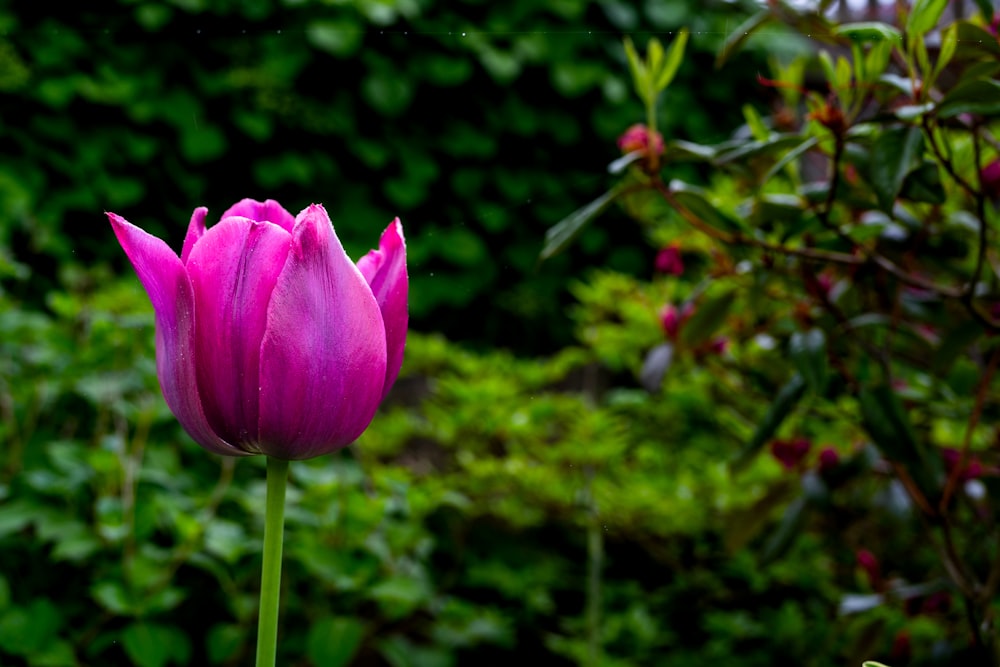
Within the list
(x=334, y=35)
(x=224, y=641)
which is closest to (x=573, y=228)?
(x=224, y=641)

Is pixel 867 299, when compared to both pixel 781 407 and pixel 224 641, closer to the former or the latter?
pixel 781 407

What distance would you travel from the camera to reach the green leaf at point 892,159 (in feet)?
1.86

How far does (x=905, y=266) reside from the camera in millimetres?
998

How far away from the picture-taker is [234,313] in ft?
0.94

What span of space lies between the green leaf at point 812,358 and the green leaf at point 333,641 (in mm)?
626

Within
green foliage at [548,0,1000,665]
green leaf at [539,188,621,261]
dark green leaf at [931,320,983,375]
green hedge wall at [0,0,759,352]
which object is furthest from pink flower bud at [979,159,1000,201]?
green hedge wall at [0,0,759,352]

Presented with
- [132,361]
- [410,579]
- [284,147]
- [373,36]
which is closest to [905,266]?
[410,579]

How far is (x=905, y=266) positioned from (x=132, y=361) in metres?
0.99

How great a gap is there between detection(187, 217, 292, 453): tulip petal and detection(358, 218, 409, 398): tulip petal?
36 mm

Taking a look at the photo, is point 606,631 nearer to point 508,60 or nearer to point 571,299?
point 571,299

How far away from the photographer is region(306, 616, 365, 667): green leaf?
3.41 ft

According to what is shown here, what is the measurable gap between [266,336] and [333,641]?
87 centimetres

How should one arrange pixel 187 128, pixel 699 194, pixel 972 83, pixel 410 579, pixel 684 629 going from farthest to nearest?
pixel 187 128, pixel 684 629, pixel 410 579, pixel 699 194, pixel 972 83

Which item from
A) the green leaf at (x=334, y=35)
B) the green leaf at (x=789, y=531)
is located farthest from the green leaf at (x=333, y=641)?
the green leaf at (x=334, y=35)
